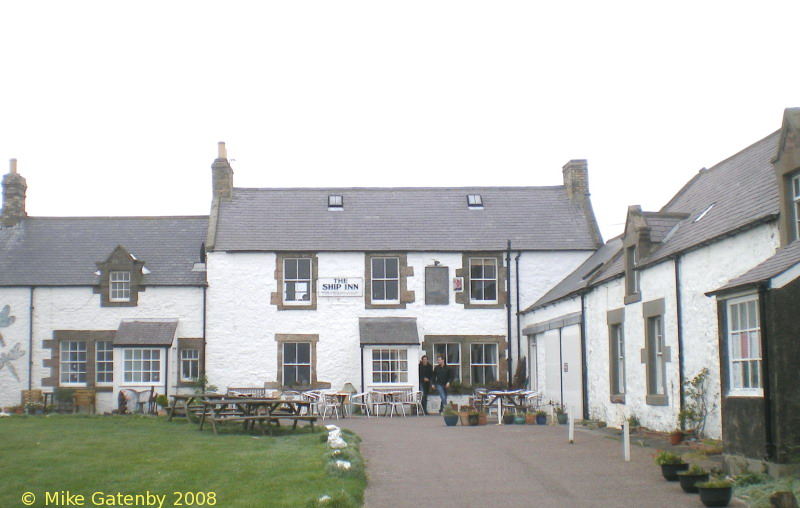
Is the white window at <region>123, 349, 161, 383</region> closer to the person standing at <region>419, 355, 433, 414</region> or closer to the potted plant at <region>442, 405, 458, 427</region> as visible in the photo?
the person standing at <region>419, 355, 433, 414</region>

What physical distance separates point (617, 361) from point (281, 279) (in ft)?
41.2

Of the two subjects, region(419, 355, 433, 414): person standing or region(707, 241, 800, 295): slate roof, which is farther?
region(419, 355, 433, 414): person standing

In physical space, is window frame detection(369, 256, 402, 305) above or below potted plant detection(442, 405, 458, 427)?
above

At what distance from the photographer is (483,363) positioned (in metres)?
30.6

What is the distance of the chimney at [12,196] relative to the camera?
3319cm

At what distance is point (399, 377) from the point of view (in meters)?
29.6

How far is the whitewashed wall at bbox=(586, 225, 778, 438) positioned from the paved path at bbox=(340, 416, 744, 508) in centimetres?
118

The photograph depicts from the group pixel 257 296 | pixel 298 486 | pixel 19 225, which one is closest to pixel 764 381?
pixel 298 486

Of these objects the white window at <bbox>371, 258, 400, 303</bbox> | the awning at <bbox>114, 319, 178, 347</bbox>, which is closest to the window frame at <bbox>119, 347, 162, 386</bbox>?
the awning at <bbox>114, 319, 178, 347</bbox>

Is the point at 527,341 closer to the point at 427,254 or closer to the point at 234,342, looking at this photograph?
the point at 427,254

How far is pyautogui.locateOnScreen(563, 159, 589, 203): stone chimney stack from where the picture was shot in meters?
32.9

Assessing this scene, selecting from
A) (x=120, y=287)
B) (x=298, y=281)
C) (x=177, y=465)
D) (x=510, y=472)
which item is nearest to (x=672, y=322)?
Answer: (x=510, y=472)

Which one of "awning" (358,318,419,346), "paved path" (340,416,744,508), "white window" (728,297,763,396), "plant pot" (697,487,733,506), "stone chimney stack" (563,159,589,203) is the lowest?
"paved path" (340,416,744,508)

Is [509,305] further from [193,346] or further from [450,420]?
[193,346]
